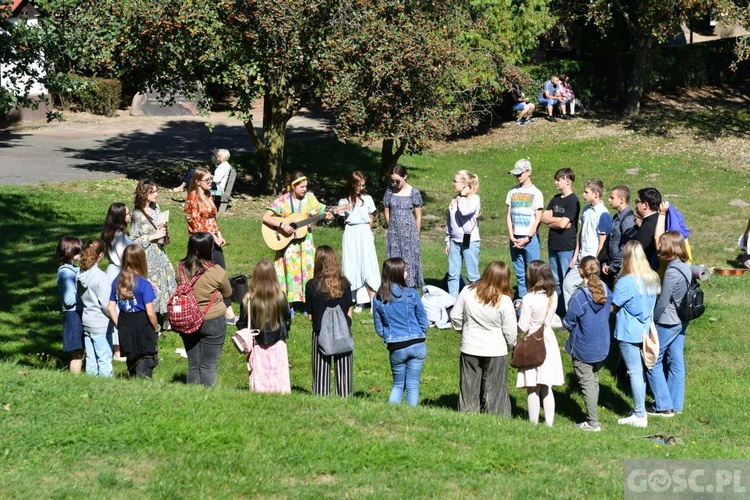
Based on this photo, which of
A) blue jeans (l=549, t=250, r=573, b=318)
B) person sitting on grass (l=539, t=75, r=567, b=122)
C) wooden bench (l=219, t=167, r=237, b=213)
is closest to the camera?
blue jeans (l=549, t=250, r=573, b=318)

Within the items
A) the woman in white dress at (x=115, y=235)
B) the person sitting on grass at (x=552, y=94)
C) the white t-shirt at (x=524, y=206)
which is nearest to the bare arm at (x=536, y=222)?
the white t-shirt at (x=524, y=206)

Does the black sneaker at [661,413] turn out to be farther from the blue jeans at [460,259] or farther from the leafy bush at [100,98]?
the leafy bush at [100,98]

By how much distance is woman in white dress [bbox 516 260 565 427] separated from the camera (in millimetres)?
8227

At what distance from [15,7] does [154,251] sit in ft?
71.3

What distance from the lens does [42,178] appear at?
20000mm

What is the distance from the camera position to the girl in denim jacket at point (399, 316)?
8258 mm

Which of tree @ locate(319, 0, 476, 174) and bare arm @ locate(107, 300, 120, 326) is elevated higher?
tree @ locate(319, 0, 476, 174)

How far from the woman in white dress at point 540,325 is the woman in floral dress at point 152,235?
14.9ft

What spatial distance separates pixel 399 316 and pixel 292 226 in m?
3.35

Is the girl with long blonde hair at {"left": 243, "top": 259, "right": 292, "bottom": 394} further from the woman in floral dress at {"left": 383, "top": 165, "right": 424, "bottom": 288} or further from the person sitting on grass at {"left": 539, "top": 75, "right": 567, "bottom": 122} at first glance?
the person sitting on grass at {"left": 539, "top": 75, "right": 567, "bottom": 122}

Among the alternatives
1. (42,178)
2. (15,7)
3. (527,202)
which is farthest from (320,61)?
(15,7)

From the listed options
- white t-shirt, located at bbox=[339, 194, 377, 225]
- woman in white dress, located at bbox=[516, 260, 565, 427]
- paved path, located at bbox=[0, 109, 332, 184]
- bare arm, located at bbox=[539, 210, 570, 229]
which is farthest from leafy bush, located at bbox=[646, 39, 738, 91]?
woman in white dress, located at bbox=[516, 260, 565, 427]

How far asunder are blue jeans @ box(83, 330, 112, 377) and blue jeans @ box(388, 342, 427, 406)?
275 cm

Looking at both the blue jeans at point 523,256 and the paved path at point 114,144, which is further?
the paved path at point 114,144
